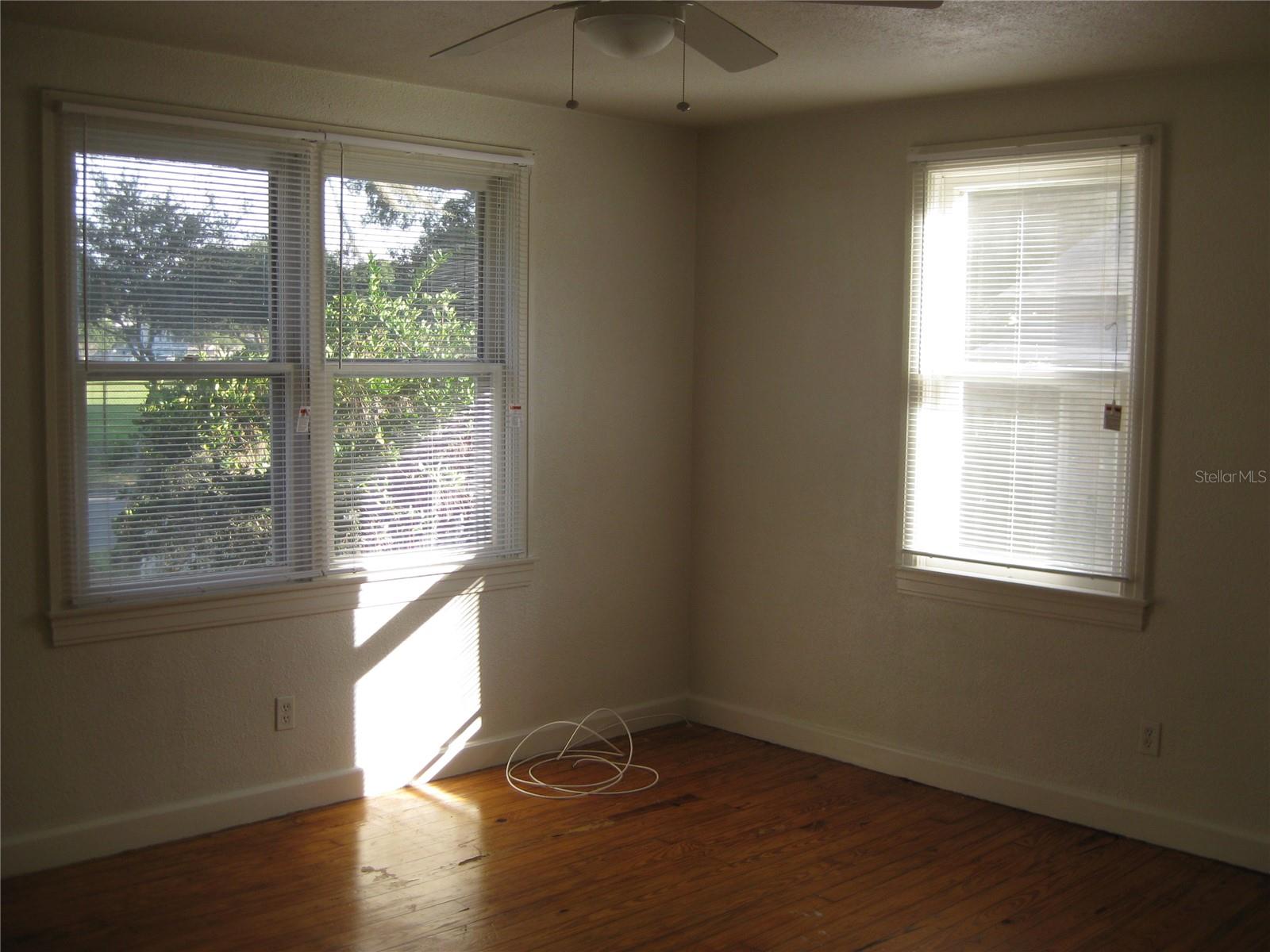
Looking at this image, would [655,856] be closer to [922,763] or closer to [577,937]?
[577,937]

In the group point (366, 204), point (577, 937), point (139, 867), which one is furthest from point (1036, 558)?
point (139, 867)

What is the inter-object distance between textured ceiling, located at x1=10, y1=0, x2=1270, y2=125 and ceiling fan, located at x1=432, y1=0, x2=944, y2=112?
113mm

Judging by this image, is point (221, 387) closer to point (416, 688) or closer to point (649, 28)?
point (416, 688)

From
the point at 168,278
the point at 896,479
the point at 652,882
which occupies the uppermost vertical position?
the point at 168,278

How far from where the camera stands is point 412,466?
409cm

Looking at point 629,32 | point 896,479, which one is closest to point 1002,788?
point 896,479

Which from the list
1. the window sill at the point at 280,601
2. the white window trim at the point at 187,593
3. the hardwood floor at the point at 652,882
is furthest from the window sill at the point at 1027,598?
the white window trim at the point at 187,593

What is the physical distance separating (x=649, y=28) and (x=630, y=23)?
4 centimetres

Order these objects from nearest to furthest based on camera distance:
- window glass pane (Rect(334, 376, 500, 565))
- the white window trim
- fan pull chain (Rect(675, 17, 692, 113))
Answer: fan pull chain (Rect(675, 17, 692, 113)) < the white window trim < window glass pane (Rect(334, 376, 500, 565))

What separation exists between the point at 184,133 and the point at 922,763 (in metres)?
3.32

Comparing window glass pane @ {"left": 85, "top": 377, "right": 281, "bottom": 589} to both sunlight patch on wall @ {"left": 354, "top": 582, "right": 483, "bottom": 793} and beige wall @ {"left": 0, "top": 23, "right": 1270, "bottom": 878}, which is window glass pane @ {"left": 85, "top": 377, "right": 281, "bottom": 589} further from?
sunlight patch on wall @ {"left": 354, "top": 582, "right": 483, "bottom": 793}

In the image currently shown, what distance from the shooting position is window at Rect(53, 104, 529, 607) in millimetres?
3412

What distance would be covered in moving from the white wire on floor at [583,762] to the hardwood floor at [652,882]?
0.09 meters

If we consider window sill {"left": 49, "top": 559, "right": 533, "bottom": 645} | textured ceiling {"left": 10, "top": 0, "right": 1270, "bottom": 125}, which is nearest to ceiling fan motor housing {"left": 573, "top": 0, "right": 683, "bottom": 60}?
textured ceiling {"left": 10, "top": 0, "right": 1270, "bottom": 125}
